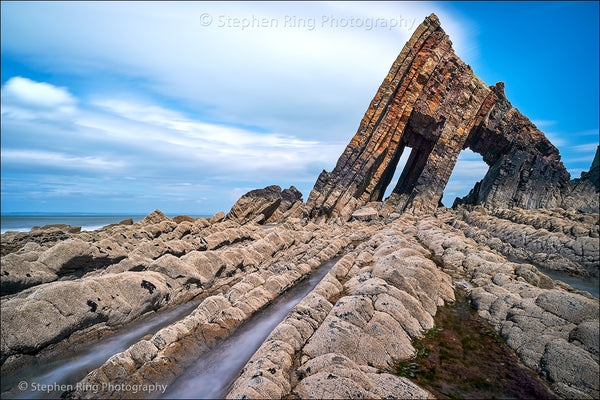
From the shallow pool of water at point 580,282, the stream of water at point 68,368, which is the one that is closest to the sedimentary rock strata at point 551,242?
the shallow pool of water at point 580,282

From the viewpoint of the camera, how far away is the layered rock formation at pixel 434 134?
46.6m

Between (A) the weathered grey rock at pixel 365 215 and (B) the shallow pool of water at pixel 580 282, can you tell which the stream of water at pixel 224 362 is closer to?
(B) the shallow pool of water at pixel 580 282

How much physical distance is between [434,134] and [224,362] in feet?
165

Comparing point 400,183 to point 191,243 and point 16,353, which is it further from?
point 16,353

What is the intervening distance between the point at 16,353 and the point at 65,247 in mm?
8133

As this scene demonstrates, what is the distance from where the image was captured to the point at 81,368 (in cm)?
980

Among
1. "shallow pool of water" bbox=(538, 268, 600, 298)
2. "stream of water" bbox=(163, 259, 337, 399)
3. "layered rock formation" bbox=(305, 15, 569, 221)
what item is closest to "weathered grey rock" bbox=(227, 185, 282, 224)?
"layered rock formation" bbox=(305, 15, 569, 221)

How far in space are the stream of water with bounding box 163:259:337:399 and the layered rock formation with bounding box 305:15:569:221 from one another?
3247cm

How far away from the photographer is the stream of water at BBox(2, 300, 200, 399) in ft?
28.6

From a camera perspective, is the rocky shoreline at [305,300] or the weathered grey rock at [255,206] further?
the weathered grey rock at [255,206]

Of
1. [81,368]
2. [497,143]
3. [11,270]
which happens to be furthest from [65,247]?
[497,143]

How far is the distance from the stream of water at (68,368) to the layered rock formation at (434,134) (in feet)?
112

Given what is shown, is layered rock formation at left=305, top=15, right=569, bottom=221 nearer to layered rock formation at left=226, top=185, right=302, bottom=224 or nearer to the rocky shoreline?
layered rock formation at left=226, top=185, right=302, bottom=224

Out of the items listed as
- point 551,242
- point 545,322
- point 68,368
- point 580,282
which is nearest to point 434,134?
point 551,242
